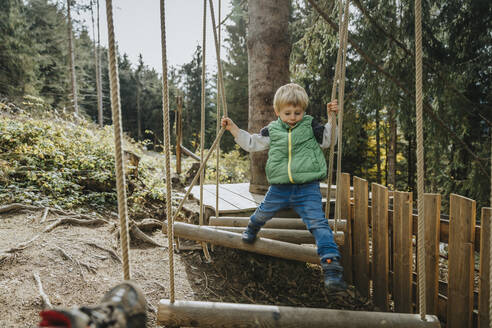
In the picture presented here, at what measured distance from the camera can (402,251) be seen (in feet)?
7.40

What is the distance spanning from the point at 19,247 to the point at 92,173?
2302 mm

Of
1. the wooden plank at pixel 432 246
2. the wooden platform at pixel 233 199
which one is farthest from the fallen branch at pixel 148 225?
the wooden plank at pixel 432 246

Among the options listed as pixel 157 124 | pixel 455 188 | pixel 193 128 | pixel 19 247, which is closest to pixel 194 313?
pixel 19 247

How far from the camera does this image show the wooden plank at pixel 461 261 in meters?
1.83

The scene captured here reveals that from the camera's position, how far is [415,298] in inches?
91.4

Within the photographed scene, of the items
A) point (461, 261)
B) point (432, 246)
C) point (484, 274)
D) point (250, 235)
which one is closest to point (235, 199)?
point (250, 235)

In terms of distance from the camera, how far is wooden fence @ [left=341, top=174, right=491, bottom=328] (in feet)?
6.00

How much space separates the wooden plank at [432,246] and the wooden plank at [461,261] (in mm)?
101

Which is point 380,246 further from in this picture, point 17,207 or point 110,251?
point 17,207

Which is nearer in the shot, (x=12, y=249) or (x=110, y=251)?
(x=12, y=249)

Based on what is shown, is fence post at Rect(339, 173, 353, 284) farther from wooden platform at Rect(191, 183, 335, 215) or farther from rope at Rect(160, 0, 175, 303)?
rope at Rect(160, 0, 175, 303)

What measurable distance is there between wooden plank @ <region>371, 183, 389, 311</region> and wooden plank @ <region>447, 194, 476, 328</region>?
498 millimetres

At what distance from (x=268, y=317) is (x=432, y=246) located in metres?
1.46

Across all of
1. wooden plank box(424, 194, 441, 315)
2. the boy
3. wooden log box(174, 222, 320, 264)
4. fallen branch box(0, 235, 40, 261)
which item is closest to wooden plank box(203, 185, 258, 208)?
wooden log box(174, 222, 320, 264)
